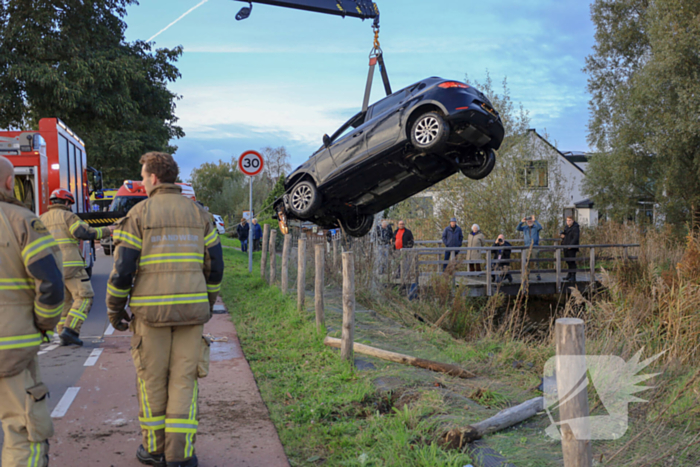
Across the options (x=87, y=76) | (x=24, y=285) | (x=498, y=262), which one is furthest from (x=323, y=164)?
(x=87, y=76)

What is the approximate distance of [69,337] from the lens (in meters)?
7.11

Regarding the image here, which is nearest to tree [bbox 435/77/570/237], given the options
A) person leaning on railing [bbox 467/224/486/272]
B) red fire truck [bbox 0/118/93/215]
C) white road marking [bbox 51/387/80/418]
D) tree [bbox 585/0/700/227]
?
person leaning on railing [bbox 467/224/486/272]

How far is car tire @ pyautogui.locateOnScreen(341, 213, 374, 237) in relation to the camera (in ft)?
36.5

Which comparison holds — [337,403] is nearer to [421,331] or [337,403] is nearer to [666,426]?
[666,426]

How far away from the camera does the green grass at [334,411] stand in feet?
12.7

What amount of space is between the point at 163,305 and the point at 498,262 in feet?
41.2

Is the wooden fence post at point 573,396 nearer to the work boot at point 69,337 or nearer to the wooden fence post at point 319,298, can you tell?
the wooden fence post at point 319,298

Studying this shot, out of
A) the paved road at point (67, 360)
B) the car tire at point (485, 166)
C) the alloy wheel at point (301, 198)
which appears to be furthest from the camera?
the alloy wheel at point (301, 198)

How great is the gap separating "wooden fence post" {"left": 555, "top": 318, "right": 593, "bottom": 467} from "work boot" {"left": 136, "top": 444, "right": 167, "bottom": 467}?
2503 millimetres

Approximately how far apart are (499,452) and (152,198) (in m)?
2.82

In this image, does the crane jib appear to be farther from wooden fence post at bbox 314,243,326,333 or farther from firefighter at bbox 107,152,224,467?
firefighter at bbox 107,152,224,467

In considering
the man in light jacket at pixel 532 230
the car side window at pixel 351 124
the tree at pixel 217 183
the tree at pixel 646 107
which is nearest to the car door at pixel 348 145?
the car side window at pixel 351 124

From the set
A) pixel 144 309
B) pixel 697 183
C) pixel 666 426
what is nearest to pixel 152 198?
pixel 144 309

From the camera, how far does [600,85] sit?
27.8 meters
